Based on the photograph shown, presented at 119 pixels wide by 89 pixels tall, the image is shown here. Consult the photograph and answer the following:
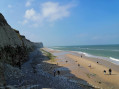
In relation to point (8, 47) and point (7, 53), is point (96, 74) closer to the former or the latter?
point (7, 53)

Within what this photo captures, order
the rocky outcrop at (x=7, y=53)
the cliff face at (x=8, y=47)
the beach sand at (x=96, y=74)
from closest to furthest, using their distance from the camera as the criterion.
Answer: the rocky outcrop at (x=7, y=53) < the beach sand at (x=96, y=74) < the cliff face at (x=8, y=47)

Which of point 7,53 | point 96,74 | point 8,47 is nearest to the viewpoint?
point 7,53

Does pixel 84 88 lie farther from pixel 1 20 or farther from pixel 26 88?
pixel 1 20

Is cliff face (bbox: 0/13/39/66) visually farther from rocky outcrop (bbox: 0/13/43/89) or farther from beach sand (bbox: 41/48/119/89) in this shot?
beach sand (bbox: 41/48/119/89)

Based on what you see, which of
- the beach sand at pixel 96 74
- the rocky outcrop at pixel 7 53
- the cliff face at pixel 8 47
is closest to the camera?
the rocky outcrop at pixel 7 53

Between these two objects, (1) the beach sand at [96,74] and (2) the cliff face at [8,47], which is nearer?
(1) the beach sand at [96,74]

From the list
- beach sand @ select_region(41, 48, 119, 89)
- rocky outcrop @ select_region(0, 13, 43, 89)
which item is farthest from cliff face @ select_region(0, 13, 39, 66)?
beach sand @ select_region(41, 48, 119, 89)

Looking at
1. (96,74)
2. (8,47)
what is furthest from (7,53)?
(96,74)

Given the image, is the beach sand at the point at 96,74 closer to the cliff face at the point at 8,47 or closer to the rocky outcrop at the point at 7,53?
the rocky outcrop at the point at 7,53

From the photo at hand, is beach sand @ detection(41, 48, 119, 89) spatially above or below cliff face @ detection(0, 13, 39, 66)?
below

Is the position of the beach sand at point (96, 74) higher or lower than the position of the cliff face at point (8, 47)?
lower

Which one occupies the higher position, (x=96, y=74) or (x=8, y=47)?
(x=8, y=47)

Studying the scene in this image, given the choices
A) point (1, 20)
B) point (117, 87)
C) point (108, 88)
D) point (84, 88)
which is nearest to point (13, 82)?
point (84, 88)

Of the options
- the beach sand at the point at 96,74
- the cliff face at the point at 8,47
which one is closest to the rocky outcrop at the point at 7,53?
the cliff face at the point at 8,47
